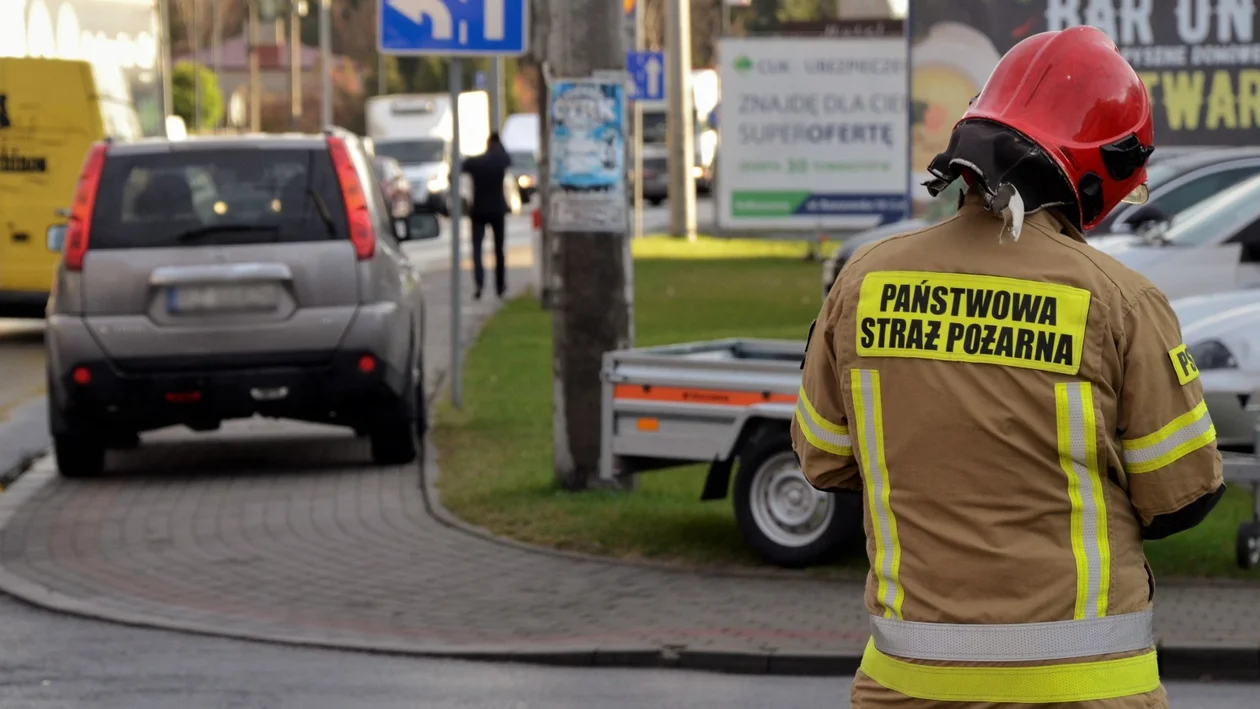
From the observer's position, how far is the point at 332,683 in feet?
22.0

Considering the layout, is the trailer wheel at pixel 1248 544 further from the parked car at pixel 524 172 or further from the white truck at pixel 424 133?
the parked car at pixel 524 172

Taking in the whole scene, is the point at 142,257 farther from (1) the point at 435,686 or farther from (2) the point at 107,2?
(2) the point at 107,2

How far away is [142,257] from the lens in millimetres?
10516

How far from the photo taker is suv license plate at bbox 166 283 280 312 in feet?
34.5

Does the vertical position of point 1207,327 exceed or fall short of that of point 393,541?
it exceeds it

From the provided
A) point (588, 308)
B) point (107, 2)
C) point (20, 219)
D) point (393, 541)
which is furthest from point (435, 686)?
point (107, 2)

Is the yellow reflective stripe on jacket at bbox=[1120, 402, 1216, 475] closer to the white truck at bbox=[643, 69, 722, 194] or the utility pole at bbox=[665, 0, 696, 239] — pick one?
the utility pole at bbox=[665, 0, 696, 239]

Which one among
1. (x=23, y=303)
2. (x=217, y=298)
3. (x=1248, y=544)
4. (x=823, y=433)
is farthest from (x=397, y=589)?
(x=23, y=303)

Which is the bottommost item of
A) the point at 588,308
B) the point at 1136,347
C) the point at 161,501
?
the point at 161,501

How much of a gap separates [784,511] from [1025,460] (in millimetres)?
5625

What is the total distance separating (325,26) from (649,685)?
6216 centimetres

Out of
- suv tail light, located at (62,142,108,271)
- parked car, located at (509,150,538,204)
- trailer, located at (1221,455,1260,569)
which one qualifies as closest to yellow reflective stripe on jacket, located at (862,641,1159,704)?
trailer, located at (1221,455,1260,569)

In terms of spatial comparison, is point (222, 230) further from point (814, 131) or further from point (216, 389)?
point (814, 131)

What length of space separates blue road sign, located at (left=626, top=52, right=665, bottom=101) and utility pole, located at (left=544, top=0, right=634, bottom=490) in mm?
17493
